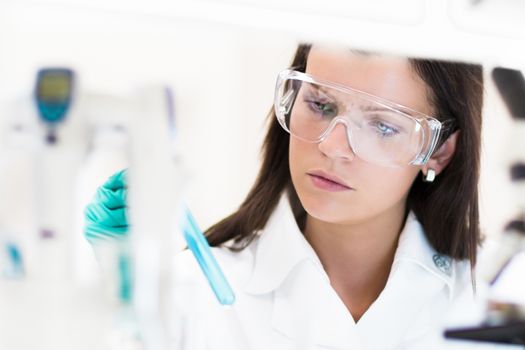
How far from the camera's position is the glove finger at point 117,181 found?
0.71 m

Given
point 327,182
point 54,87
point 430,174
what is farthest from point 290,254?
point 54,87

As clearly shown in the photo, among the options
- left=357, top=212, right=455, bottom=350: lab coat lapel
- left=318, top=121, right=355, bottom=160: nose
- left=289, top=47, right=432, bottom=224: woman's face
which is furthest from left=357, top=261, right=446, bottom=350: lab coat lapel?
left=318, top=121, right=355, bottom=160: nose

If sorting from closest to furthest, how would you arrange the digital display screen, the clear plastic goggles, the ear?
the digital display screen < the clear plastic goggles < the ear

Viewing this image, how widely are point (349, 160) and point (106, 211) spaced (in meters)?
0.30

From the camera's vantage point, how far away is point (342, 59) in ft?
2.59

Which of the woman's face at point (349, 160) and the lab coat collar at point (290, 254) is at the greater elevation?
the woman's face at point (349, 160)

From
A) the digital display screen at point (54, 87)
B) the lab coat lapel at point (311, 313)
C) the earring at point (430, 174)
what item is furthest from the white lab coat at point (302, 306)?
the digital display screen at point (54, 87)

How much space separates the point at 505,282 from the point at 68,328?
60 cm

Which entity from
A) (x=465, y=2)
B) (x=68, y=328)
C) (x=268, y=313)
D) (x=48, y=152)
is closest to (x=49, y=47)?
(x=48, y=152)

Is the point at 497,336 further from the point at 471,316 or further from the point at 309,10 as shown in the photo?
the point at 309,10

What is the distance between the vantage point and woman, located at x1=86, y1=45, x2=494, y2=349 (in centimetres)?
79

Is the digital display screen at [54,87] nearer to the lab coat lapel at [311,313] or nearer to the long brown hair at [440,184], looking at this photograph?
the long brown hair at [440,184]

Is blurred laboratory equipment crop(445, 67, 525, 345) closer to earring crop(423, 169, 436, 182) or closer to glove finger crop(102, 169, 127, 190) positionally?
earring crop(423, 169, 436, 182)

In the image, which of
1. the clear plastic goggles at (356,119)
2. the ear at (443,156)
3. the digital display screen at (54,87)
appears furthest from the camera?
the ear at (443,156)
